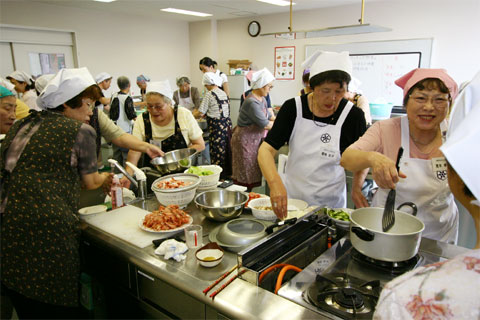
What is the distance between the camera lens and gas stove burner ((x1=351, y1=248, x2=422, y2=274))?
46.4 inches

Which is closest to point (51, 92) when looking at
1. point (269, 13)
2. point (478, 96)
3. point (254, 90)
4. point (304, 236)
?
point (304, 236)

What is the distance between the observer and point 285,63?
7836 millimetres

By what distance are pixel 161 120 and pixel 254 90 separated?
178 centimetres

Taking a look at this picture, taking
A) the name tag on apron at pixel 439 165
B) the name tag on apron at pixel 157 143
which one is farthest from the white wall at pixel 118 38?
the name tag on apron at pixel 439 165

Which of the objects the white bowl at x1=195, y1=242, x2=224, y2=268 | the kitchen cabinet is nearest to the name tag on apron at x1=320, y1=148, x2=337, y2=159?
the white bowl at x1=195, y1=242, x2=224, y2=268

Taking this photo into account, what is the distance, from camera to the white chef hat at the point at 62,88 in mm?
1630

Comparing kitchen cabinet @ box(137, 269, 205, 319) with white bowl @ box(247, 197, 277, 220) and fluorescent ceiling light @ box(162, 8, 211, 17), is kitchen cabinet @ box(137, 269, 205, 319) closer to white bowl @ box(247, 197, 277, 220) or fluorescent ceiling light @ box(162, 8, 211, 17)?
white bowl @ box(247, 197, 277, 220)

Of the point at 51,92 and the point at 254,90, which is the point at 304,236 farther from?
the point at 254,90

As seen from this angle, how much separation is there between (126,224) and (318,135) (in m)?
1.23

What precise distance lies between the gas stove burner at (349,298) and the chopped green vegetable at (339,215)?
614 mm

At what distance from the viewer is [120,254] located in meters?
1.53

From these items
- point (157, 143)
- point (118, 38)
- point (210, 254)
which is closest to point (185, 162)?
point (157, 143)

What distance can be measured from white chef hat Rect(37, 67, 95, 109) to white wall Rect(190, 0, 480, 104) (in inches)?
244

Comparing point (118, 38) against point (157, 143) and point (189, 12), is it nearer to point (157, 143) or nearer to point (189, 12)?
point (189, 12)
